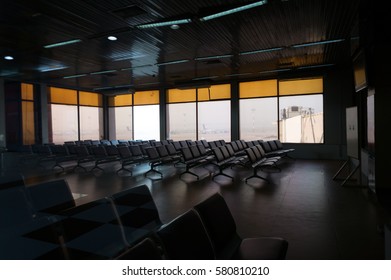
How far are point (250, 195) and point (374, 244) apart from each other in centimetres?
207

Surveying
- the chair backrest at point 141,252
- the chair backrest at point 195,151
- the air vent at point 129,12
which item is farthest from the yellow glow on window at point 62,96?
the chair backrest at point 141,252

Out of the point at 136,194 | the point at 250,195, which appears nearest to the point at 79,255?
the point at 136,194

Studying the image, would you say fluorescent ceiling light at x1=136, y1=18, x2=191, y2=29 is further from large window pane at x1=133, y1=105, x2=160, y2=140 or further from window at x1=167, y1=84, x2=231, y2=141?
large window pane at x1=133, y1=105, x2=160, y2=140

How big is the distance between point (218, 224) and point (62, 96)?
37.4ft

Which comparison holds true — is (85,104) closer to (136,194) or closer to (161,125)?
(161,125)

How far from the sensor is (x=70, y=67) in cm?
790

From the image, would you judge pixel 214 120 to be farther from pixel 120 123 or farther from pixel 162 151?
pixel 120 123

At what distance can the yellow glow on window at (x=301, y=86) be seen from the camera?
30.8ft

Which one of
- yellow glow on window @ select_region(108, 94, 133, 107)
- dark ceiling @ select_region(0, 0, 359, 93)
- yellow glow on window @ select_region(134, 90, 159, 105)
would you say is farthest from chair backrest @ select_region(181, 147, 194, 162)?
yellow glow on window @ select_region(108, 94, 133, 107)

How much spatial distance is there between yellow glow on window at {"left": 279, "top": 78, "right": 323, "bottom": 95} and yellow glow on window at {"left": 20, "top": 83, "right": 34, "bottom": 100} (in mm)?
9638

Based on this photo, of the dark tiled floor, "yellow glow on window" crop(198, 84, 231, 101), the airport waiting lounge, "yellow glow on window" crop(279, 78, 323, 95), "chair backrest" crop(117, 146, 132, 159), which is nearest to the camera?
the airport waiting lounge

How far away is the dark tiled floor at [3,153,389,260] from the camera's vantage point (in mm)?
2598

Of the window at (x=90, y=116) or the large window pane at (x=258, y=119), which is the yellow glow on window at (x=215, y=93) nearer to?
the large window pane at (x=258, y=119)
